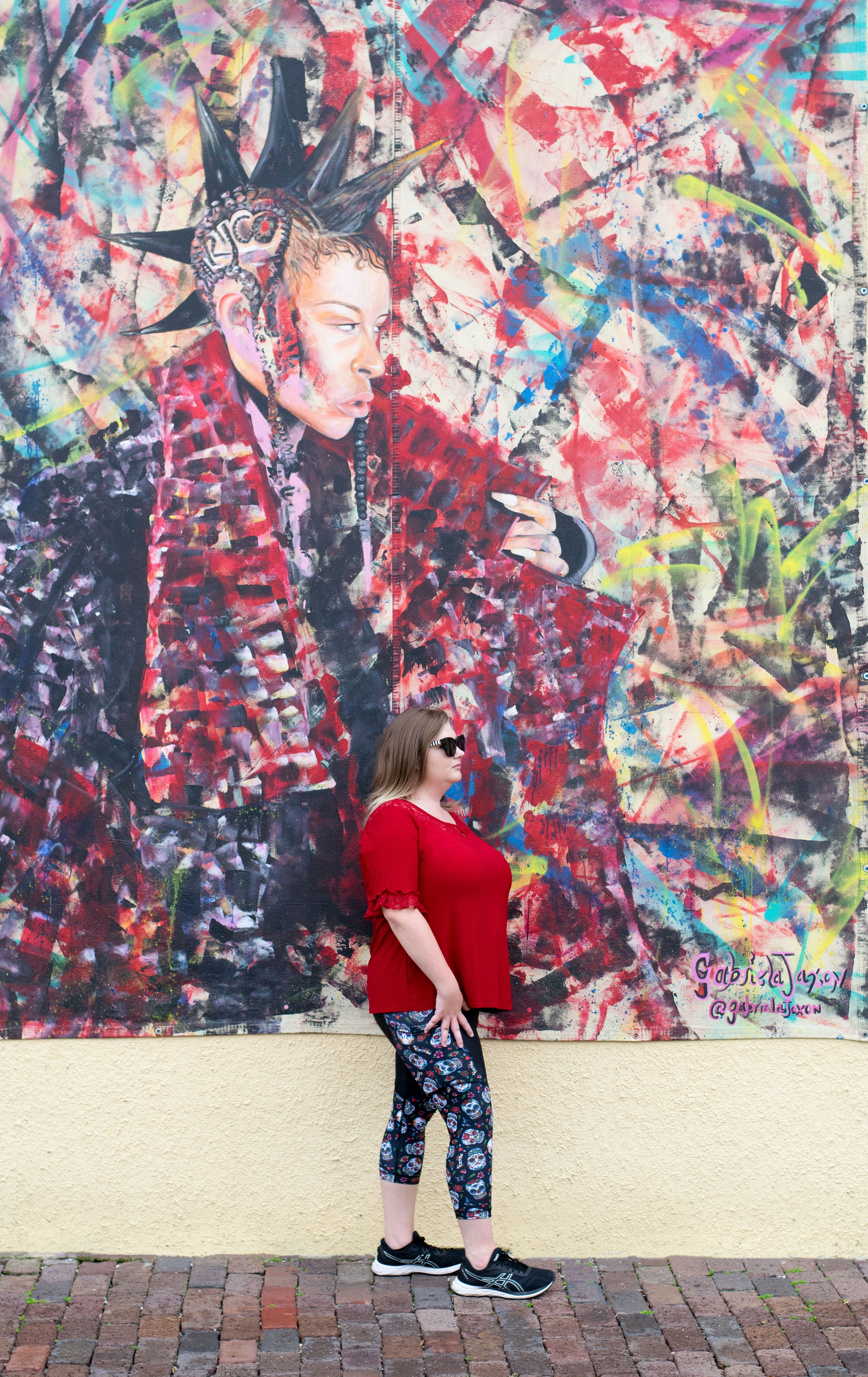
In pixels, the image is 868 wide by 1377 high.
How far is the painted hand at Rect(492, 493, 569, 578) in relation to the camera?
4.53 m

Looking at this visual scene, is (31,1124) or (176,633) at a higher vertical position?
(176,633)

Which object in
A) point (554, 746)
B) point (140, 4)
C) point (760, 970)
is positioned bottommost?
point (760, 970)

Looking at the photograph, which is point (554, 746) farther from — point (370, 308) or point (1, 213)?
point (1, 213)

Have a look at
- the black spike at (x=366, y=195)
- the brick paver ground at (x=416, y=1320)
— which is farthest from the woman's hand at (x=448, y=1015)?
the black spike at (x=366, y=195)

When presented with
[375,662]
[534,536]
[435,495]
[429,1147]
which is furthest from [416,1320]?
[435,495]

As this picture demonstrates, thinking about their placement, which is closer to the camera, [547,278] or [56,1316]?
[56,1316]

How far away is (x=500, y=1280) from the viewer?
4039mm

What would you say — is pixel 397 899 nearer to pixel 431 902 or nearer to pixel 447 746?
pixel 431 902

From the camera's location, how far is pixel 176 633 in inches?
175

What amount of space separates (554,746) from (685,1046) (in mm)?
1257

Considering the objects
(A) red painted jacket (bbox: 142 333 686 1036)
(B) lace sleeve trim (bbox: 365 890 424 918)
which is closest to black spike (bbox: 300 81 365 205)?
(A) red painted jacket (bbox: 142 333 686 1036)

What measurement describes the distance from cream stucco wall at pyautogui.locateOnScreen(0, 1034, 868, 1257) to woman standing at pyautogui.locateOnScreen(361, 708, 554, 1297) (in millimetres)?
281

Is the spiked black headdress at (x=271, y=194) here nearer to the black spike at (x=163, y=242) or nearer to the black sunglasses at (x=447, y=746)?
the black spike at (x=163, y=242)

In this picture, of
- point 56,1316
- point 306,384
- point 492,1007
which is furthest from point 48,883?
point 306,384
